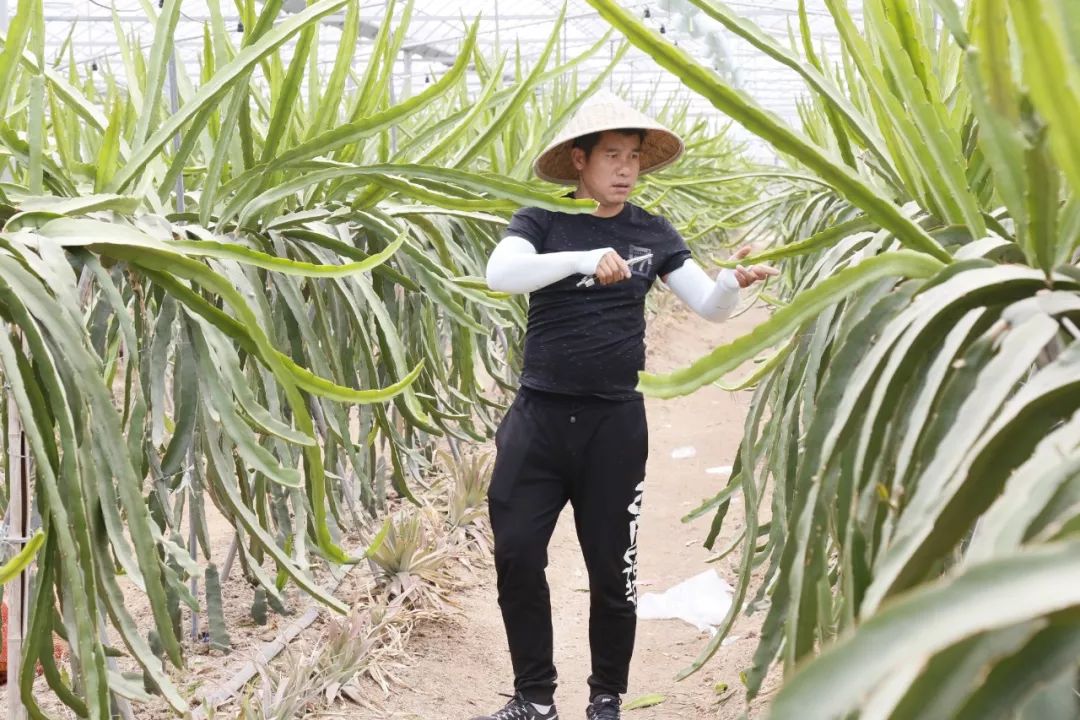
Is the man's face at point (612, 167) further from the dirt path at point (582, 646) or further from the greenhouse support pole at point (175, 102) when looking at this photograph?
the dirt path at point (582, 646)

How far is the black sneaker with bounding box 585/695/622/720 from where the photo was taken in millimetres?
1987

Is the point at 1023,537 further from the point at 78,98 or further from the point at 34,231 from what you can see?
the point at 78,98

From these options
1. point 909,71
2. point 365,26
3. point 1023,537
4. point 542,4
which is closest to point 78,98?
point 909,71

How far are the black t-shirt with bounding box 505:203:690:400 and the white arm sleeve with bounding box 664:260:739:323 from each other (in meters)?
0.03

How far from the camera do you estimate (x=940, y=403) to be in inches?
26.8

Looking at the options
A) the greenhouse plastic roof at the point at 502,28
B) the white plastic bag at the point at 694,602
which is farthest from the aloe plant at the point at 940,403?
the greenhouse plastic roof at the point at 502,28

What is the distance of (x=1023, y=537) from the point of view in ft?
1.65

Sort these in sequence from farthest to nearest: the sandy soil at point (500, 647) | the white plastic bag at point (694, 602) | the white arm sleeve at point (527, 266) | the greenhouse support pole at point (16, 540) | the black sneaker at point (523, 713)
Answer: the white plastic bag at point (694, 602), the sandy soil at point (500, 647), the black sneaker at point (523, 713), the white arm sleeve at point (527, 266), the greenhouse support pole at point (16, 540)

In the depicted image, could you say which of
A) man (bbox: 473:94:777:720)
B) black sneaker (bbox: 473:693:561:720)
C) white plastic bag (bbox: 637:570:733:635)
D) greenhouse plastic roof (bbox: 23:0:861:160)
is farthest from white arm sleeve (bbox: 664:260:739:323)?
greenhouse plastic roof (bbox: 23:0:861:160)

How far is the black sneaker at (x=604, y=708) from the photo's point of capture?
6.52ft

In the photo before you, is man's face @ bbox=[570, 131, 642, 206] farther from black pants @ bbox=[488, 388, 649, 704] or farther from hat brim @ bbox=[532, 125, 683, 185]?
black pants @ bbox=[488, 388, 649, 704]

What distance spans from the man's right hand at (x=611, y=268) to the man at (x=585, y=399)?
0.75ft

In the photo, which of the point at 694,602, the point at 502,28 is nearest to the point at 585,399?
the point at 694,602

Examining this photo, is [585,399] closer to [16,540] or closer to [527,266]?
[527,266]
